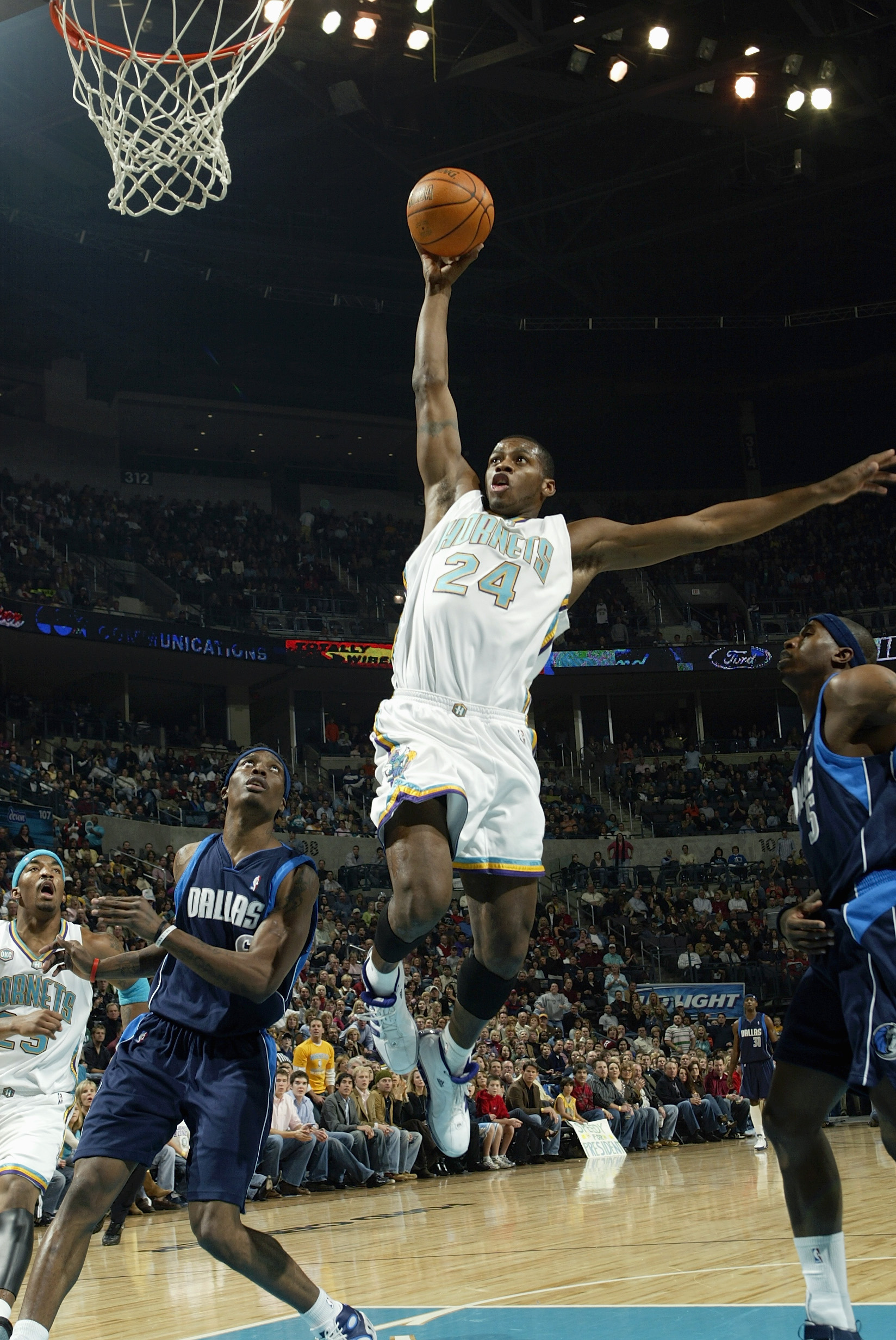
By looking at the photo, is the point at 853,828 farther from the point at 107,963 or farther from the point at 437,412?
the point at 107,963

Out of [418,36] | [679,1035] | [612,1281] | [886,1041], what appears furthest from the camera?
[418,36]

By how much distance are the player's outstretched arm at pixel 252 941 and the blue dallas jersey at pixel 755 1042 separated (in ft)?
40.8

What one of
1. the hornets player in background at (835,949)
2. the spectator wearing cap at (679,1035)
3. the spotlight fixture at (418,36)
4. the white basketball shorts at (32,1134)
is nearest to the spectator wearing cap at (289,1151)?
the white basketball shorts at (32,1134)

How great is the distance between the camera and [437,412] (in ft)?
16.6

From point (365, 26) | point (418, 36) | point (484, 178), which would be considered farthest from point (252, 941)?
point (484, 178)

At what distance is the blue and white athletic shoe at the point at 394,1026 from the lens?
192 inches

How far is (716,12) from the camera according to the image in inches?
841

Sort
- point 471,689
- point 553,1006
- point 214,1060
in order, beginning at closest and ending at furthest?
point 214,1060
point 471,689
point 553,1006

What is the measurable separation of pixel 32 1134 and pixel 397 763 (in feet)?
7.39

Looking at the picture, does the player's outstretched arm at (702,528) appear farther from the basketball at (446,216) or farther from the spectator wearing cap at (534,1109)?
the spectator wearing cap at (534,1109)

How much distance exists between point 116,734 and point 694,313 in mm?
17870

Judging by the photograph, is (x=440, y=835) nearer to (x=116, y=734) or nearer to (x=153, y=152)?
(x=153, y=152)

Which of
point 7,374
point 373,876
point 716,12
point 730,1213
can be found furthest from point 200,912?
point 7,374

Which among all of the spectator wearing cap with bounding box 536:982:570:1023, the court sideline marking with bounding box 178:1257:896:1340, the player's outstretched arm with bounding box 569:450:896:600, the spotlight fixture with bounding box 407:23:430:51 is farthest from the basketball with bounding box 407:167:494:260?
the spotlight fixture with bounding box 407:23:430:51
